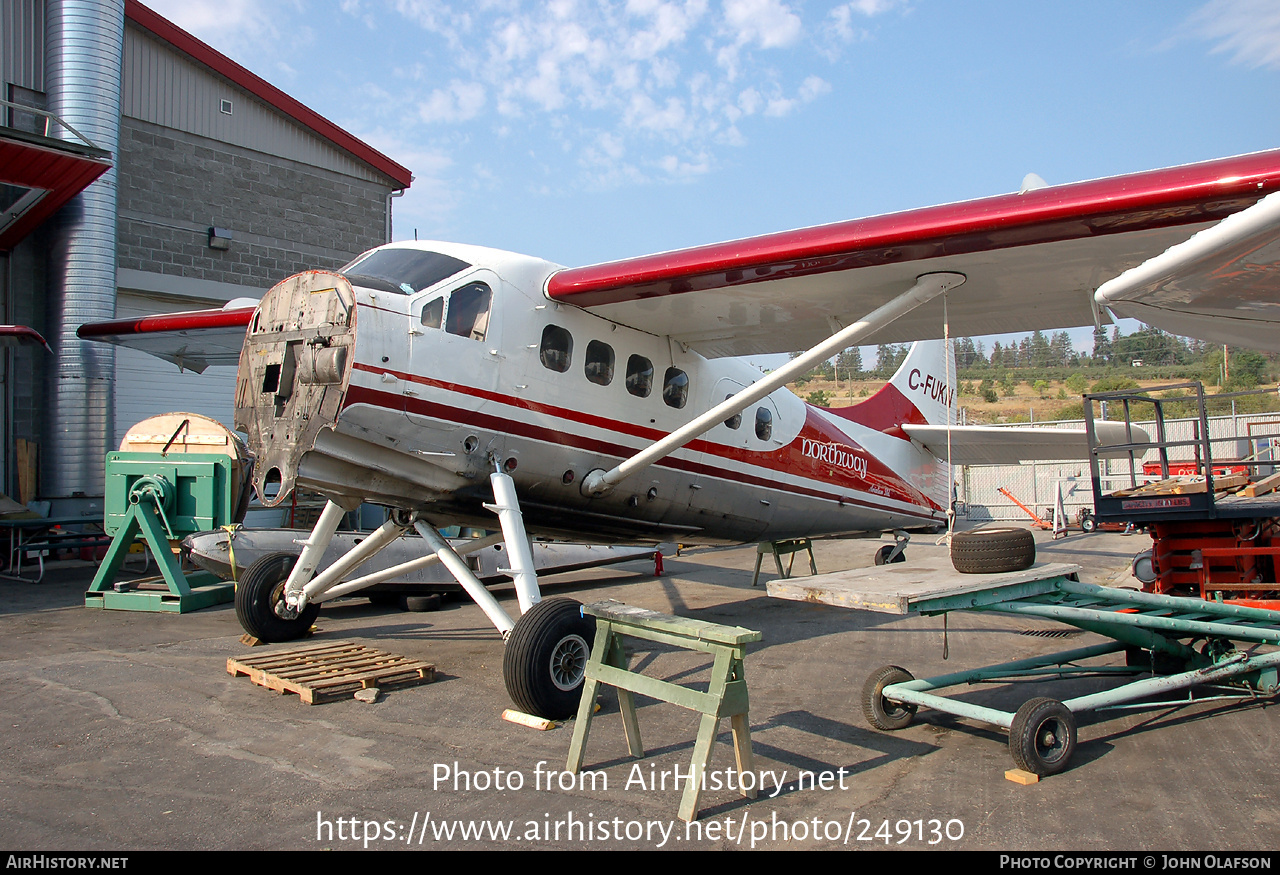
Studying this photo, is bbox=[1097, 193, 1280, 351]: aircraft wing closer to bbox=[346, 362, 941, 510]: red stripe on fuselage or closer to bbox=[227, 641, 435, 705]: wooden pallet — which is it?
bbox=[346, 362, 941, 510]: red stripe on fuselage

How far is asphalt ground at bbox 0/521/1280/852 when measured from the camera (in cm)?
358

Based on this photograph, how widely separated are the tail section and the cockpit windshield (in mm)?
6596

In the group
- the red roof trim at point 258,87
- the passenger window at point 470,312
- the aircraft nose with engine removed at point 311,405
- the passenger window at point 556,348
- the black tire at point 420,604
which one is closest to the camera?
the aircraft nose with engine removed at point 311,405

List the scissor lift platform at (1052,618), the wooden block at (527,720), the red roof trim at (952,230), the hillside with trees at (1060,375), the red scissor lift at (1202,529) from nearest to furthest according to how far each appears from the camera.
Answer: the scissor lift platform at (1052,618) < the red roof trim at (952,230) < the wooden block at (527,720) < the red scissor lift at (1202,529) < the hillside with trees at (1060,375)

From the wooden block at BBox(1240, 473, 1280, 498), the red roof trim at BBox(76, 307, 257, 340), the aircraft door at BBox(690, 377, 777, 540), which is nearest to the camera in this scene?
the aircraft door at BBox(690, 377, 777, 540)

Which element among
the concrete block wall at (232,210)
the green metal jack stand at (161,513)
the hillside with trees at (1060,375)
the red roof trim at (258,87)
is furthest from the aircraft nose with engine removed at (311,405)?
the hillside with trees at (1060,375)

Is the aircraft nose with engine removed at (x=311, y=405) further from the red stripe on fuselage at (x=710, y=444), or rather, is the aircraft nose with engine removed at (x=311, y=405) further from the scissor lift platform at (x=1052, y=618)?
the scissor lift platform at (x=1052, y=618)

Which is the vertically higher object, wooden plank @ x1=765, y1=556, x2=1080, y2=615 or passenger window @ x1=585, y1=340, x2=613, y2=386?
passenger window @ x1=585, y1=340, x2=613, y2=386

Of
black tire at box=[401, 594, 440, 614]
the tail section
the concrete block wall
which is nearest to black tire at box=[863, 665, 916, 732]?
the tail section

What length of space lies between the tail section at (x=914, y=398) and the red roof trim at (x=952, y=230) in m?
5.25

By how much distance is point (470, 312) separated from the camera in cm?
640

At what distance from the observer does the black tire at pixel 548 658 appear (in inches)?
Result: 209

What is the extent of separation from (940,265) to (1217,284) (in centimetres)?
230

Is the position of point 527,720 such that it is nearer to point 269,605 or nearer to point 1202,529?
point 269,605
